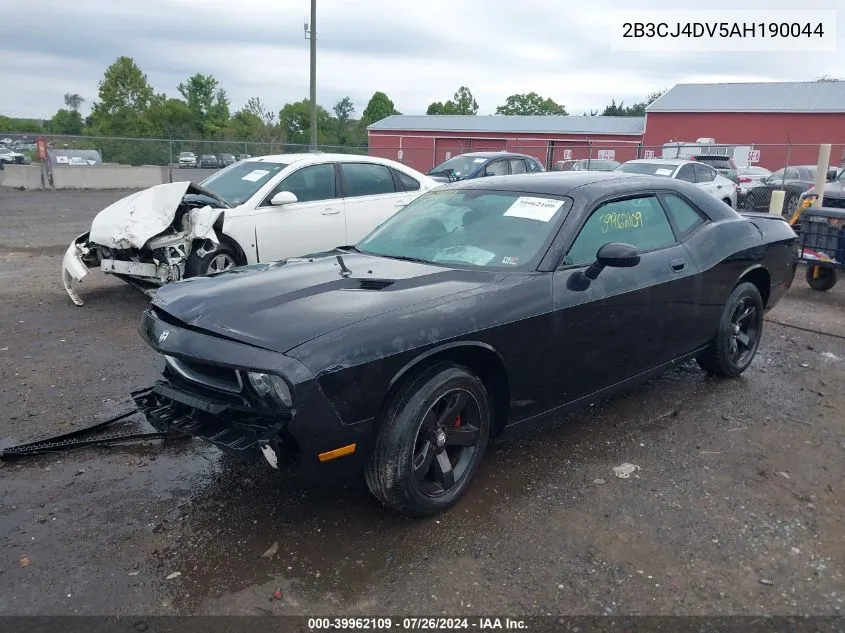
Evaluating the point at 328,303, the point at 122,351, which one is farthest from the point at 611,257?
the point at 122,351

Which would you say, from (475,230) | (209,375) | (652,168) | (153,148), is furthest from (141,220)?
(153,148)

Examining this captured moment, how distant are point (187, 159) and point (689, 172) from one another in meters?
18.6

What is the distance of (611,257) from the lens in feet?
11.9

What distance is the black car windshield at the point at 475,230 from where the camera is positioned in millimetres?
3832

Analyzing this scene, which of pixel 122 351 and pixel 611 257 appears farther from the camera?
pixel 122 351

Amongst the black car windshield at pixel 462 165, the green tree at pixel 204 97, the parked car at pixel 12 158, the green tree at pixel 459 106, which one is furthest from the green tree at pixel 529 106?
the black car windshield at pixel 462 165

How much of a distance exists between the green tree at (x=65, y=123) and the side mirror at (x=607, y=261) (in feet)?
300

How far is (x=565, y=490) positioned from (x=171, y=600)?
203 centimetres

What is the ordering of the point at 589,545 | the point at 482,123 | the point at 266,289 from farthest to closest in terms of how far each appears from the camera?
the point at 482,123
the point at 266,289
the point at 589,545

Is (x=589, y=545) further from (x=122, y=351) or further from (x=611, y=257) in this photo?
(x=122, y=351)

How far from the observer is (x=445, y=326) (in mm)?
3158

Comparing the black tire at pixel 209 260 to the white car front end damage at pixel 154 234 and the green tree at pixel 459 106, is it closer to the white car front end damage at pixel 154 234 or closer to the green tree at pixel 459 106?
the white car front end damage at pixel 154 234

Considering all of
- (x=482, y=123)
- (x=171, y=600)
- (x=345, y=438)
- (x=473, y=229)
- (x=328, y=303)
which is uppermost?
(x=482, y=123)

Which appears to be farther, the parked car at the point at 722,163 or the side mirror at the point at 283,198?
the parked car at the point at 722,163
